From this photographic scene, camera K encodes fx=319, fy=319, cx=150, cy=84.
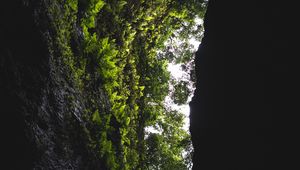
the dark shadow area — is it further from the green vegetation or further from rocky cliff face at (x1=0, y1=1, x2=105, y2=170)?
the green vegetation

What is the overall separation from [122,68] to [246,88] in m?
6.05

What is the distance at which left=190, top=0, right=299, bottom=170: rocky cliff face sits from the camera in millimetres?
2631

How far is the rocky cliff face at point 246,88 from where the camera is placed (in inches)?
104

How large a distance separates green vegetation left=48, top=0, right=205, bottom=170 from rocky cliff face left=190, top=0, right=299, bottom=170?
8.80ft

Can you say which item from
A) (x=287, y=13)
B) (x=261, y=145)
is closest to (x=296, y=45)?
(x=287, y=13)

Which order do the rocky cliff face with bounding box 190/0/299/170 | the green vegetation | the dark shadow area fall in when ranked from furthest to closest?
the green vegetation → the dark shadow area → the rocky cliff face with bounding box 190/0/299/170

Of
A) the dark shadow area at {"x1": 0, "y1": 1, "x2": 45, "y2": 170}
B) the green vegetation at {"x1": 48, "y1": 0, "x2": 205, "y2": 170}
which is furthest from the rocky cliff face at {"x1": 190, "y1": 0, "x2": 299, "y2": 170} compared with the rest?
the green vegetation at {"x1": 48, "y1": 0, "x2": 205, "y2": 170}

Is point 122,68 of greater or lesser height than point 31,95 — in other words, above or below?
above

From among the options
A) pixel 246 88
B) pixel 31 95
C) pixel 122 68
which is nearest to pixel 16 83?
pixel 31 95

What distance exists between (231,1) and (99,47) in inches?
158

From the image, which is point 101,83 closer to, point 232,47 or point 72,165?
point 72,165

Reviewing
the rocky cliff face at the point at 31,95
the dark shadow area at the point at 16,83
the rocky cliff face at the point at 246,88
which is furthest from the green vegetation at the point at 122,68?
the rocky cliff face at the point at 246,88

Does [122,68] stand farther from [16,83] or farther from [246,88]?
[246,88]

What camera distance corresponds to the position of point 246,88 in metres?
3.14
